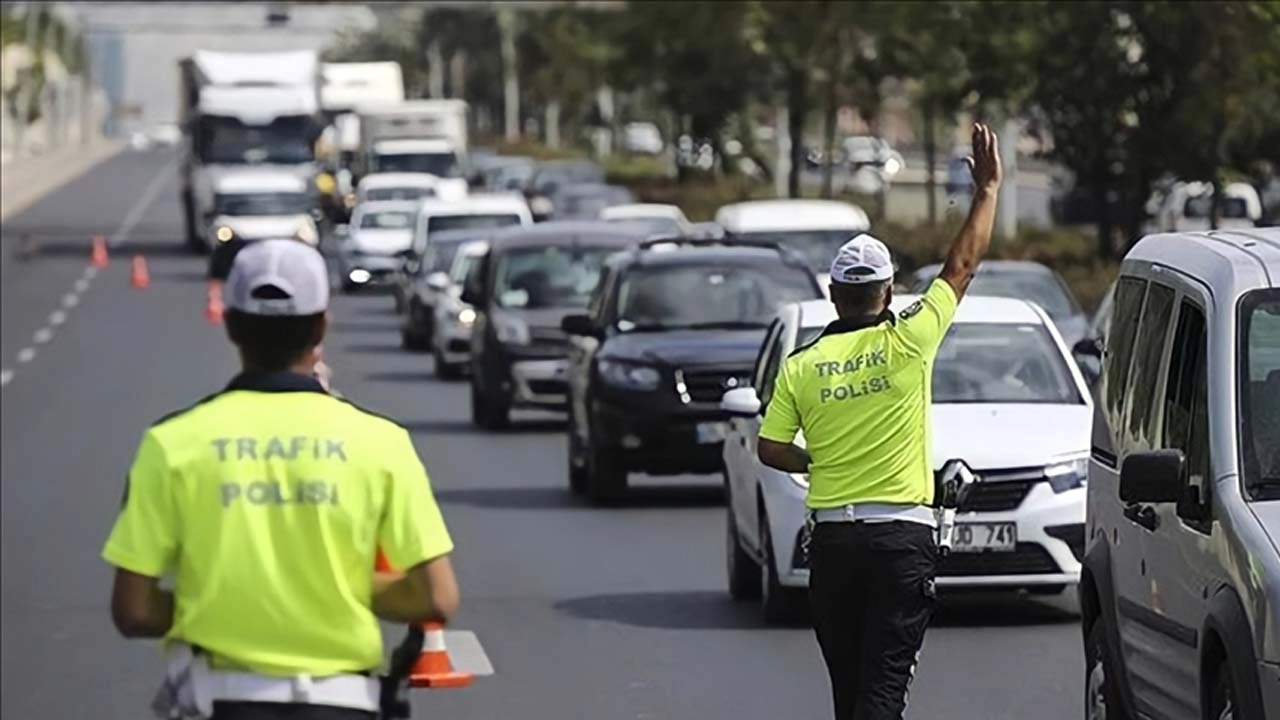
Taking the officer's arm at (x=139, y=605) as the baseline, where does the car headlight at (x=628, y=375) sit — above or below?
below

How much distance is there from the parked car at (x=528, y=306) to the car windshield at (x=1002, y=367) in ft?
37.0

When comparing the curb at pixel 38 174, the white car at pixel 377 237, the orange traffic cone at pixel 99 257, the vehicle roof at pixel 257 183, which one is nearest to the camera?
the white car at pixel 377 237

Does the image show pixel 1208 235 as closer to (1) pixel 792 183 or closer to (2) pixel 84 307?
(2) pixel 84 307

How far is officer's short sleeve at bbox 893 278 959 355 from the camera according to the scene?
8.98 metres

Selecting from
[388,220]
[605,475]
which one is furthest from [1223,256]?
[388,220]

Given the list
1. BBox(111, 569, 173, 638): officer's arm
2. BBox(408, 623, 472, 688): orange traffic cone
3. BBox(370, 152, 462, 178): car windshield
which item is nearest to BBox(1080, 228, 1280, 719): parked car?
BBox(408, 623, 472, 688): orange traffic cone

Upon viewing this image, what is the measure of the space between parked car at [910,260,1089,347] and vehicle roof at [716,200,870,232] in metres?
5.16

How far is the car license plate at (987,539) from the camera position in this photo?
14.1m

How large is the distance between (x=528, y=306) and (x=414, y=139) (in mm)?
47031

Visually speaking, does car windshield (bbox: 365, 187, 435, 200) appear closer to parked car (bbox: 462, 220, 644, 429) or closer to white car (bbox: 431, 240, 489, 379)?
white car (bbox: 431, 240, 489, 379)

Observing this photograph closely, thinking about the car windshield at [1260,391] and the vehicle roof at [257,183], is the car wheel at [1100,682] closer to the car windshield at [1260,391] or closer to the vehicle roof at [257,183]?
the car windshield at [1260,391]

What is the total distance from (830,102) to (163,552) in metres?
46.1

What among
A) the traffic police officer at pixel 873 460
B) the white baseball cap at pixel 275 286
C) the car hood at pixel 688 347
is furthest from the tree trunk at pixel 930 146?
the white baseball cap at pixel 275 286

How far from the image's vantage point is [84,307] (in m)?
48.6
